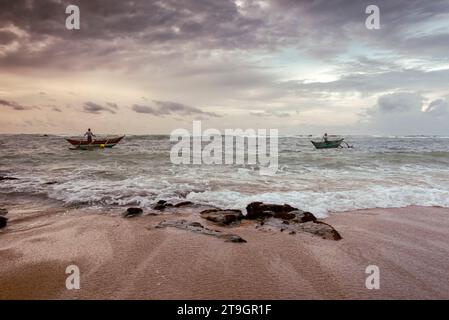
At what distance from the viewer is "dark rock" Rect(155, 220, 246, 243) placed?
17.9ft

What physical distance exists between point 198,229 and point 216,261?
4.77 feet

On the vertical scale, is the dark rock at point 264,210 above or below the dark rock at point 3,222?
above

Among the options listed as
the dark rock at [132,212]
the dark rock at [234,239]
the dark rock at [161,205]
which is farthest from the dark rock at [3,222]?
the dark rock at [234,239]

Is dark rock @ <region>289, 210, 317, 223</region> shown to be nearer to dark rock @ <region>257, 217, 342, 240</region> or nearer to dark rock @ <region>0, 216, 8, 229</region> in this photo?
dark rock @ <region>257, 217, 342, 240</region>

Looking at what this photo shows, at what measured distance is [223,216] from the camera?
22.0 feet

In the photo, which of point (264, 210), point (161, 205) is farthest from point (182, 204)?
point (264, 210)

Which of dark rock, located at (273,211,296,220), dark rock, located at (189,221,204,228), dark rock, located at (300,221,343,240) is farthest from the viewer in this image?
dark rock, located at (273,211,296,220)

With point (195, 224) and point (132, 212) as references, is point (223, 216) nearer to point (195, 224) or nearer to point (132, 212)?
point (195, 224)

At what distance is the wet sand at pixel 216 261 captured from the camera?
146 inches

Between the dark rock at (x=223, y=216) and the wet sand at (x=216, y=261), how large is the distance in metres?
0.25

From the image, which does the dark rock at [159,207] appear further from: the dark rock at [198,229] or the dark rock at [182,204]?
the dark rock at [198,229]

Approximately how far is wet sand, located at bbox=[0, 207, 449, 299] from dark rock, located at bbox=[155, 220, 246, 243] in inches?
6.9

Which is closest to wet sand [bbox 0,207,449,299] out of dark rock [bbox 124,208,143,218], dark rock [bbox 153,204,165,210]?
dark rock [bbox 124,208,143,218]
